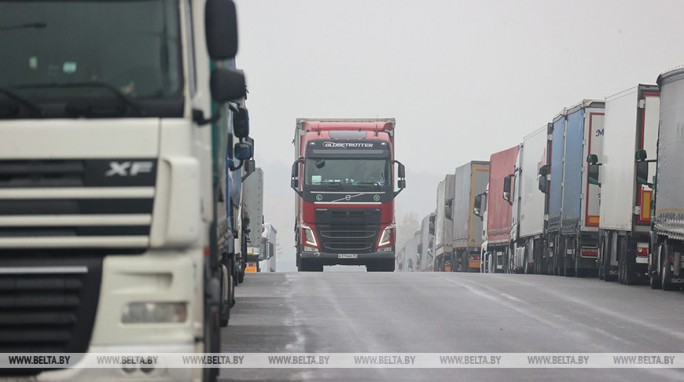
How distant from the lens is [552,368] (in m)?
13.5

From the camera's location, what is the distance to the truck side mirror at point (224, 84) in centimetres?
935

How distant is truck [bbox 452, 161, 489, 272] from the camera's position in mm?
→ 51844

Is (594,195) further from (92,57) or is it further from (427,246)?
(427,246)

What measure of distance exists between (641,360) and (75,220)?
7.37m

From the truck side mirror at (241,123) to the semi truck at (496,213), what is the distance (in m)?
30.3

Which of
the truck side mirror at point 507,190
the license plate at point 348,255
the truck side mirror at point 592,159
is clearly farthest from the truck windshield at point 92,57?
the truck side mirror at point 507,190

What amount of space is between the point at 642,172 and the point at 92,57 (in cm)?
2083

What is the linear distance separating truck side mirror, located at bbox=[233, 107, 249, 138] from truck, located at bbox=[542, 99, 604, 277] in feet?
65.7

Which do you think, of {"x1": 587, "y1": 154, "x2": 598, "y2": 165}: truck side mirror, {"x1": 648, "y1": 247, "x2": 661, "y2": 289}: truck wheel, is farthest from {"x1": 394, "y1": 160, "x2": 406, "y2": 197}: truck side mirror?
{"x1": 648, "y1": 247, "x2": 661, "y2": 289}: truck wheel

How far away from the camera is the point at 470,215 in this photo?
51.9 metres

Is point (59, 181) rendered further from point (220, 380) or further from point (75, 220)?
point (220, 380)

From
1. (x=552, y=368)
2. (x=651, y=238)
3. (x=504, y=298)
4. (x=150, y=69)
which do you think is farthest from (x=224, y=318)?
(x=651, y=238)

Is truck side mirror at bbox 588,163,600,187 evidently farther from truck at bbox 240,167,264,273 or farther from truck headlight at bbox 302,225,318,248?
truck at bbox 240,167,264,273

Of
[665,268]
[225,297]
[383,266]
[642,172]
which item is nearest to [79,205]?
[225,297]
